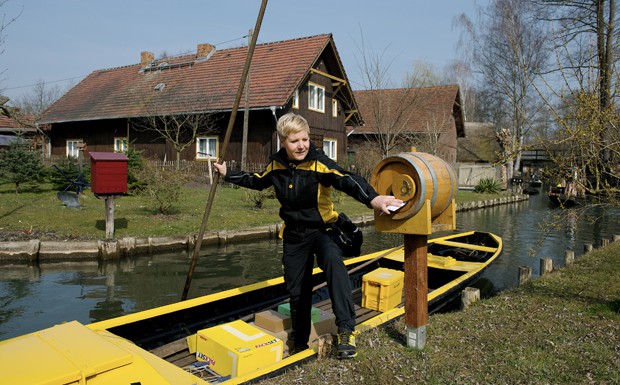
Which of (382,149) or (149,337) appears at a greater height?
(382,149)

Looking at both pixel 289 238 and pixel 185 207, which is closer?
pixel 289 238

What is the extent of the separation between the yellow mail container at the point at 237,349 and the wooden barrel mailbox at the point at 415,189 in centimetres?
147

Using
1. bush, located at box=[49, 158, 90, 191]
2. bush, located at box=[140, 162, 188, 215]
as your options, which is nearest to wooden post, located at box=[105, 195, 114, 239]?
bush, located at box=[140, 162, 188, 215]

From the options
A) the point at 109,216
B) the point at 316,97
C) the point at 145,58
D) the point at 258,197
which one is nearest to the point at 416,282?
the point at 109,216

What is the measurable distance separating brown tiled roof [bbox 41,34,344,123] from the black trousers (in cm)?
1857

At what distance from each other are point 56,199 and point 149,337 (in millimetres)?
12883

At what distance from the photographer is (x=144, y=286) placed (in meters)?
8.90

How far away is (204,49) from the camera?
29.2 metres

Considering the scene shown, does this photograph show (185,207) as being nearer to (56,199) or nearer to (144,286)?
(56,199)

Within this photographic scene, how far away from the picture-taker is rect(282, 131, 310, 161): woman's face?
418 cm

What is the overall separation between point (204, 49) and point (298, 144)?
27.0 metres

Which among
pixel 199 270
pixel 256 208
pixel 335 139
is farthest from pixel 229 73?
pixel 199 270

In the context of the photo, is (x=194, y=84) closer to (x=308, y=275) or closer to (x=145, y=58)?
(x=145, y=58)

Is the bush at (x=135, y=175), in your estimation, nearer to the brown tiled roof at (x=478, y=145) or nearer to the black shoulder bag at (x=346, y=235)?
the black shoulder bag at (x=346, y=235)
